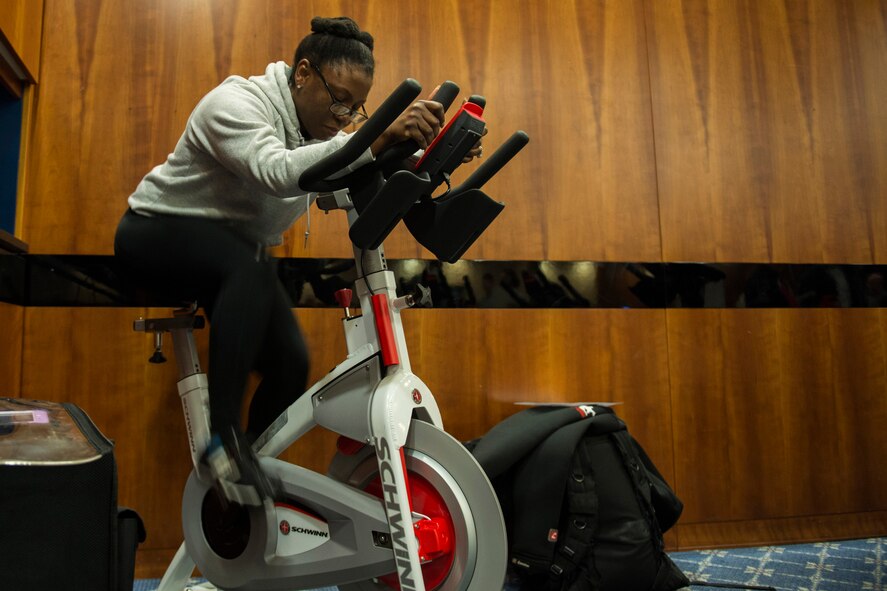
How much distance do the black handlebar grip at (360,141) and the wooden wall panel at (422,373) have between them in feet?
3.05

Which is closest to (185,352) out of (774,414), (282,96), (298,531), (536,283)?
(298,531)

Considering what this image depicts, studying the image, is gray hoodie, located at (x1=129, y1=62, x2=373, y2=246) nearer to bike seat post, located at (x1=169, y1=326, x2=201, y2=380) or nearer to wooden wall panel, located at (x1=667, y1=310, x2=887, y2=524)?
bike seat post, located at (x1=169, y1=326, x2=201, y2=380)

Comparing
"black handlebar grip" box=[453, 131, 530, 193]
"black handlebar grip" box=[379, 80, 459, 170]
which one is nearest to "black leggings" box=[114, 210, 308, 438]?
"black handlebar grip" box=[379, 80, 459, 170]

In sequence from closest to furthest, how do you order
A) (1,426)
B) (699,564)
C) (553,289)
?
(1,426) < (699,564) < (553,289)

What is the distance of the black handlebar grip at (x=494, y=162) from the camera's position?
4.34 ft

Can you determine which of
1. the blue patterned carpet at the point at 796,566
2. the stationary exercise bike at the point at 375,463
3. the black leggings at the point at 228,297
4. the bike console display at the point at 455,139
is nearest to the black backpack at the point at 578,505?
the blue patterned carpet at the point at 796,566

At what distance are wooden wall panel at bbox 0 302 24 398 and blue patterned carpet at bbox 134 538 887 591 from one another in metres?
0.66

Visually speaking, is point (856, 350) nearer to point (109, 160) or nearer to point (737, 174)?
point (737, 174)

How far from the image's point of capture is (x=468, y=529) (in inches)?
46.3

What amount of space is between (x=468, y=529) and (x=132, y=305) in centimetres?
130

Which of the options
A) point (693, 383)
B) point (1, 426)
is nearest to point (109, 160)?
point (1, 426)

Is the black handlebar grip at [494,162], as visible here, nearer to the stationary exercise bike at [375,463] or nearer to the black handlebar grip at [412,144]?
the stationary exercise bike at [375,463]

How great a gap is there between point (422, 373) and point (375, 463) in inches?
28.7

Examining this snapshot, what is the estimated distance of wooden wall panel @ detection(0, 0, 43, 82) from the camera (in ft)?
5.85
